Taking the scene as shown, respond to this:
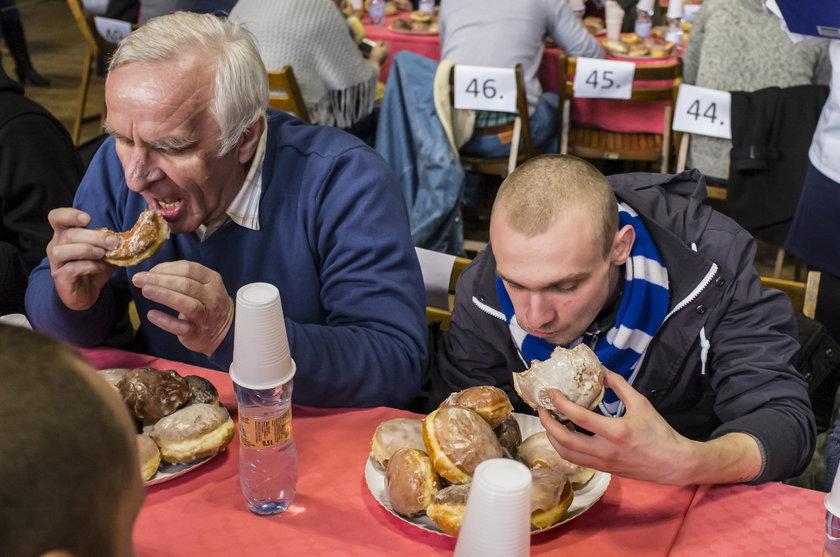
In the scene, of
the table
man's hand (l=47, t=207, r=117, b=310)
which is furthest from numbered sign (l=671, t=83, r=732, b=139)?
man's hand (l=47, t=207, r=117, b=310)

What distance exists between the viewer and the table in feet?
4.14

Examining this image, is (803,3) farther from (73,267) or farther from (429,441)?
(73,267)

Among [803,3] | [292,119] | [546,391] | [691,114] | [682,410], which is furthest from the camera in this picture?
[691,114]

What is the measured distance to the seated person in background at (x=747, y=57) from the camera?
340cm

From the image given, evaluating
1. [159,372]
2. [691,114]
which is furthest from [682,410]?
[691,114]

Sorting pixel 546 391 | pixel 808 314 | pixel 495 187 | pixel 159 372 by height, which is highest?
pixel 546 391

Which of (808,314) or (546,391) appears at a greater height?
(546,391)

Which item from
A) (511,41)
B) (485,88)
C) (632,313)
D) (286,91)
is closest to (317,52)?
(286,91)

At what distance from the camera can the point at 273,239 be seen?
1911 millimetres

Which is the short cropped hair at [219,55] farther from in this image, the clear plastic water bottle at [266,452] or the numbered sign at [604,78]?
the numbered sign at [604,78]

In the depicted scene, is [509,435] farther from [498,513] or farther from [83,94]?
[83,94]

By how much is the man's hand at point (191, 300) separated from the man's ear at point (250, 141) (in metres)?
0.47

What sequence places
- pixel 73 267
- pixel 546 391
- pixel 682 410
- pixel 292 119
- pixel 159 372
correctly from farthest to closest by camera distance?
pixel 292 119, pixel 682 410, pixel 73 267, pixel 159 372, pixel 546 391

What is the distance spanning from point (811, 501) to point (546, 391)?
48cm
